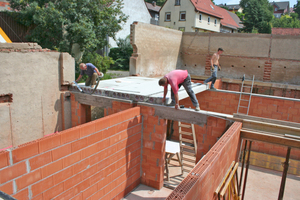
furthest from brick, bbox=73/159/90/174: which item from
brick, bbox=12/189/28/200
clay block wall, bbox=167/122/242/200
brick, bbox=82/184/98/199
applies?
clay block wall, bbox=167/122/242/200

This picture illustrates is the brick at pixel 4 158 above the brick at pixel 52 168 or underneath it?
above

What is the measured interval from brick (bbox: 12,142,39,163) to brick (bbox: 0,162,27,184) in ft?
0.33

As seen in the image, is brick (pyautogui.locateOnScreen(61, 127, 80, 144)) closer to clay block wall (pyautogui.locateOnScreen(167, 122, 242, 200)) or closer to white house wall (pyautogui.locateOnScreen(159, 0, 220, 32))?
clay block wall (pyautogui.locateOnScreen(167, 122, 242, 200))

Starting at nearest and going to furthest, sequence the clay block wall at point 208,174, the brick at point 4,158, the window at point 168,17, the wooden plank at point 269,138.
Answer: the clay block wall at point 208,174 → the brick at point 4,158 → the wooden plank at point 269,138 → the window at point 168,17

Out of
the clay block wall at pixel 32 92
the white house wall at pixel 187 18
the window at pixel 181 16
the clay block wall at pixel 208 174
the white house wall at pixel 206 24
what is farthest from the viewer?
the window at pixel 181 16

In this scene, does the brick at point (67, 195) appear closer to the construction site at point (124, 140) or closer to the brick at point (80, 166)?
the construction site at point (124, 140)

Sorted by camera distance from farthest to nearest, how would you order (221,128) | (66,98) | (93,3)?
(93,3) < (66,98) < (221,128)

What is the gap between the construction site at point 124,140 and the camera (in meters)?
4.34

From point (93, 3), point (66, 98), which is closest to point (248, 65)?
point (93, 3)

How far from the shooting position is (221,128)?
6375mm

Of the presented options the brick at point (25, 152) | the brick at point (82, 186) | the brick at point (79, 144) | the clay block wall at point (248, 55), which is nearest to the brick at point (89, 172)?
the brick at point (82, 186)

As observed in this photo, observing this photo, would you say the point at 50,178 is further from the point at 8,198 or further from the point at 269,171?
the point at 269,171

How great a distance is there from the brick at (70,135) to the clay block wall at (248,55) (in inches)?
526

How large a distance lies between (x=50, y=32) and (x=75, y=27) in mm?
1691
